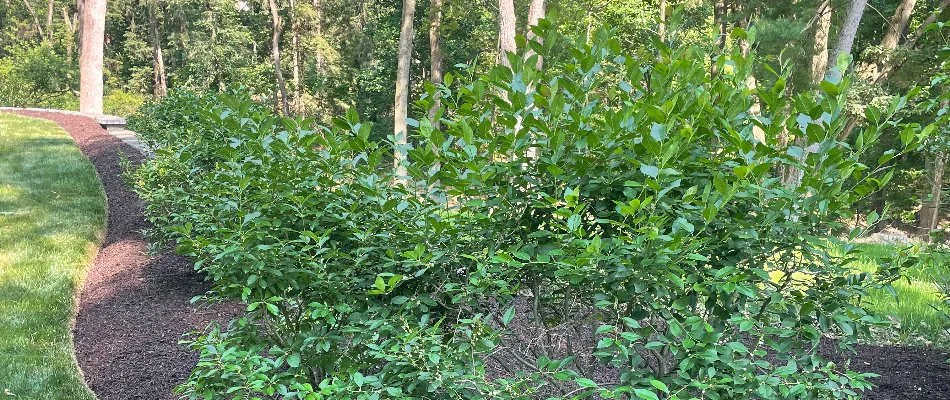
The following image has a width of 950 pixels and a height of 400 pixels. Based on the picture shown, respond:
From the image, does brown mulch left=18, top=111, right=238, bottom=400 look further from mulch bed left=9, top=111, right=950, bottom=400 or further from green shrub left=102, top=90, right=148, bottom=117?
green shrub left=102, top=90, right=148, bottom=117

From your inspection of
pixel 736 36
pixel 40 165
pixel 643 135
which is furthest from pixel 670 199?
pixel 40 165

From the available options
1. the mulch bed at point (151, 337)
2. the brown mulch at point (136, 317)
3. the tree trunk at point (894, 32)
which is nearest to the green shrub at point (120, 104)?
the brown mulch at point (136, 317)

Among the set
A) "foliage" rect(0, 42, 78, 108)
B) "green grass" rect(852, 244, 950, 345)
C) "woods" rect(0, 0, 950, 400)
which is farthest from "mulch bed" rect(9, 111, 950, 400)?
"foliage" rect(0, 42, 78, 108)

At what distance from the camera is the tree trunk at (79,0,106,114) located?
59.7 feet

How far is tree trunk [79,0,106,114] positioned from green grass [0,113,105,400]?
5.69m

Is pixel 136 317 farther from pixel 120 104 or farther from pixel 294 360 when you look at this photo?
pixel 120 104

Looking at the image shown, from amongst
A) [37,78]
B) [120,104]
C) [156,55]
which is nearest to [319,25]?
[120,104]

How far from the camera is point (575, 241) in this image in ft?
5.67

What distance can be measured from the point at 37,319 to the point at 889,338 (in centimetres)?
606

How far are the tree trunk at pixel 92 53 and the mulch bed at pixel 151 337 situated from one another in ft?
44.3

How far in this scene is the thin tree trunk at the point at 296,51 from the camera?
32.4 metres

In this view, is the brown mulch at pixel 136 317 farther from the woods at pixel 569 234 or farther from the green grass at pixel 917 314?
the green grass at pixel 917 314

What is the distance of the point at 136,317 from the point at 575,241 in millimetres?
4306

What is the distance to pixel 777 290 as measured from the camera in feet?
6.28
